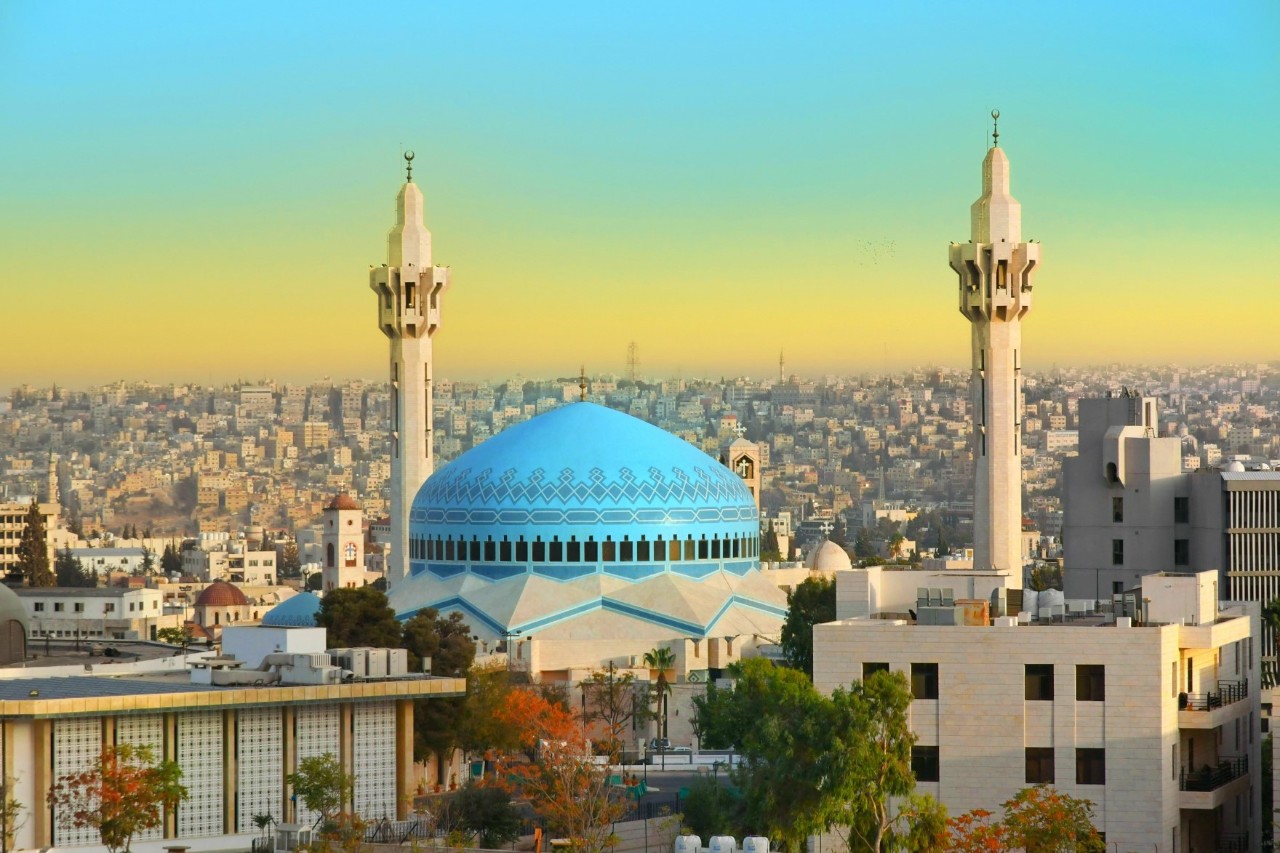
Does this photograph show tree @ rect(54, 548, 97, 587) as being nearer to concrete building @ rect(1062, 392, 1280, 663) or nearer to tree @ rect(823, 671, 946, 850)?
concrete building @ rect(1062, 392, 1280, 663)

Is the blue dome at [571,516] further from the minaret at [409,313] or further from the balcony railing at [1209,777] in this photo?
the balcony railing at [1209,777]

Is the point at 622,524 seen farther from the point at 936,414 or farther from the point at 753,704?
the point at 936,414

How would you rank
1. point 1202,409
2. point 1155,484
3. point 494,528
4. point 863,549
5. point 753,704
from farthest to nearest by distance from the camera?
point 1202,409, point 863,549, point 494,528, point 1155,484, point 753,704

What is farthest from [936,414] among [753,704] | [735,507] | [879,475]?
[753,704]

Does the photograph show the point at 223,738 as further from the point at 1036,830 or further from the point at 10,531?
the point at 10,531

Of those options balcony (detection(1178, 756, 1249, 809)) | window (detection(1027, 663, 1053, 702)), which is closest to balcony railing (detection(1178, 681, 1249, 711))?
balcony (detection(1178, 756, 1249, 809))

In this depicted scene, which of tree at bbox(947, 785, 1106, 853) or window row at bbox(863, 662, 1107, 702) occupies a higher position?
window row at bbox(863, 662, 1107, 702)
